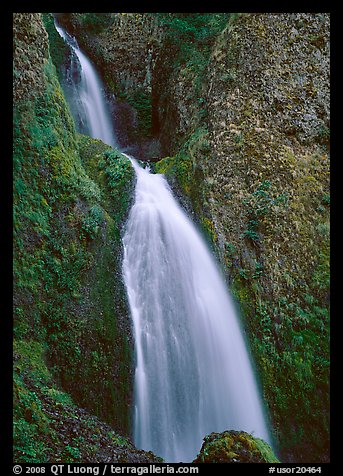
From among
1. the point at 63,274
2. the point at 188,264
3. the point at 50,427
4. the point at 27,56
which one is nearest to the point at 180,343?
the point at 188,264

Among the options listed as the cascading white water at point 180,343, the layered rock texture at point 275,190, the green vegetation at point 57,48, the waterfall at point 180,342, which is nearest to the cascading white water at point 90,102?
the green vegetation at point 57,48

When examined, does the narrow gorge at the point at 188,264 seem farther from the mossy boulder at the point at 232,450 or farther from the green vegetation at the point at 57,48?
the green vegetation at the point at 57,48

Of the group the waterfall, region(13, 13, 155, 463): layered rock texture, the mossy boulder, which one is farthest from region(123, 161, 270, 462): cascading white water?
the mossy boulder

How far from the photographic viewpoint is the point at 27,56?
9578 millimetres

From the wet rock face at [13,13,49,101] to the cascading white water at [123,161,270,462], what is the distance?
13.1 ft

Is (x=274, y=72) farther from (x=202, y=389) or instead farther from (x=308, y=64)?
(x=202, y=389)

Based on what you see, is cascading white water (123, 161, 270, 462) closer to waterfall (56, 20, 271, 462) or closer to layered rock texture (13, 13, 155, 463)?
waterfall (56, 20, 271, 462)

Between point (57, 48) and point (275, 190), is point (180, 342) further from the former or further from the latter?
point (57, 48)

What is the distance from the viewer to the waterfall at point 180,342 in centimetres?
855

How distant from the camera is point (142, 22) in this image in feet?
58.4

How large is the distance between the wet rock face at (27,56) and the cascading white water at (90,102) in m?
4.71

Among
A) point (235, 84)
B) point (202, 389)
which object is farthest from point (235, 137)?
point (202, 389)

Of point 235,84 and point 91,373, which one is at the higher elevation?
point 235,84

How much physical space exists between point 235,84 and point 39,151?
7032 millimetres
